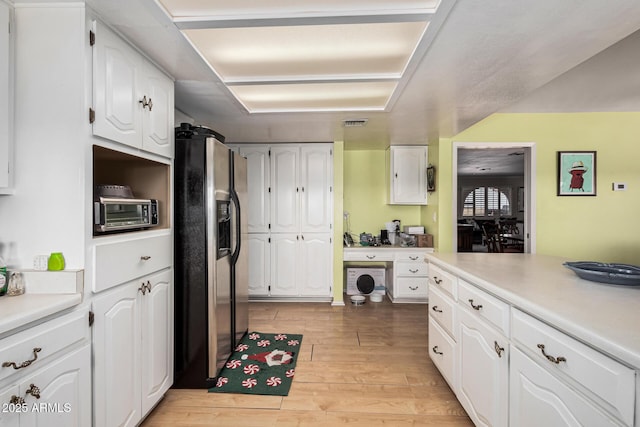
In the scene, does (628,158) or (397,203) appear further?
(397,203)

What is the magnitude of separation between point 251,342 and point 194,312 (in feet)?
3.21

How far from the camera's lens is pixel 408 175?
4.42m

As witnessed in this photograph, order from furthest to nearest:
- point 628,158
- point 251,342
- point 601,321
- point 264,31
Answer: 1. point 628,158
2. point 251,342
3. point 264,31
4. point 601,321

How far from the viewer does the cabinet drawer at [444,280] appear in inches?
77.0

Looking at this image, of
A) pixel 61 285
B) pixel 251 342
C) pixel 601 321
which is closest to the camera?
pixel 601 321

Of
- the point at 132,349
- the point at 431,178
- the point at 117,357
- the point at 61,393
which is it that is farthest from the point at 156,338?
the point at 431,178

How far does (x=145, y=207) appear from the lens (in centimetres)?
182

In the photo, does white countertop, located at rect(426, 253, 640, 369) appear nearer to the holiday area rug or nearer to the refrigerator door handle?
the holiday area rug

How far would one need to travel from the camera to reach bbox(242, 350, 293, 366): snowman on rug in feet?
8.43

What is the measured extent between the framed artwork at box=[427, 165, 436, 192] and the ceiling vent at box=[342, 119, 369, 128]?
4.54ft

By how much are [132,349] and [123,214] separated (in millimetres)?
707

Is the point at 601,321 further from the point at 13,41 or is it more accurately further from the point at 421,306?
the point at 421,306

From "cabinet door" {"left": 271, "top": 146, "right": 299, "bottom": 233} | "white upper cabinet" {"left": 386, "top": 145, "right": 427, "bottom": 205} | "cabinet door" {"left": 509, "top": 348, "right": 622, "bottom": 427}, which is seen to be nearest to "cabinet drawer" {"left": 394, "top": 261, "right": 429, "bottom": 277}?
"white upper cabinet" {"left": 386, "top": 145, "right": 427, "bottom": 205}

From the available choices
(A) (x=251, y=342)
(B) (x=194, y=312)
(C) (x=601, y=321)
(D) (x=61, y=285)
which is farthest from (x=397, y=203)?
(D) (x=61, y=285)
